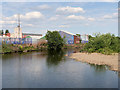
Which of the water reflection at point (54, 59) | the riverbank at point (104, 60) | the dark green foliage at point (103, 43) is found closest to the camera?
the riverbank at point (104, 60)

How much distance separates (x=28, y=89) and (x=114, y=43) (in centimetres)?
2351

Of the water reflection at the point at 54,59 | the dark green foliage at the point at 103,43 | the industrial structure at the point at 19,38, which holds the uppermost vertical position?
the industrial structure at the point at 19,38

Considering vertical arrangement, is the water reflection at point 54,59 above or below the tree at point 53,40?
below

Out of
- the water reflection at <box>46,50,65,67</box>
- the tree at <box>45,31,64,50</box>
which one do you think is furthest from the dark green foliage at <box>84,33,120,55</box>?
the tree at <box>45,31,64,50</box>

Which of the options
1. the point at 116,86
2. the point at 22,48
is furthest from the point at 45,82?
the point at 22,48

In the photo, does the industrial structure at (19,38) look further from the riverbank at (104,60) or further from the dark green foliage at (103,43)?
the riverbank at (104,60)

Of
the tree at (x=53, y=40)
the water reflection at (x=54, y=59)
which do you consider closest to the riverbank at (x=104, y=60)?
the water reflection at (x=54, y=59)

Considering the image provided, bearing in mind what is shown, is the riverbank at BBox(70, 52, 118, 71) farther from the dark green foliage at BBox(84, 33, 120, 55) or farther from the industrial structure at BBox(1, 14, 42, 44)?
the industrial structure at BBox(1, 14, 42, 44)

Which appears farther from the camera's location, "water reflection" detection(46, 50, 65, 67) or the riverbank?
"water reflection" detection(46, 50, 65, 67)

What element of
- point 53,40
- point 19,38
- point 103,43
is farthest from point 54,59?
point 19,38

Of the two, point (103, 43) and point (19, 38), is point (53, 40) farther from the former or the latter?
point (103, 43)

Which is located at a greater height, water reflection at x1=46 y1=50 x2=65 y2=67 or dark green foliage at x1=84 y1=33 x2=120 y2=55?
dark green foliage at x1=84 y1=33 x2=120 y2=55

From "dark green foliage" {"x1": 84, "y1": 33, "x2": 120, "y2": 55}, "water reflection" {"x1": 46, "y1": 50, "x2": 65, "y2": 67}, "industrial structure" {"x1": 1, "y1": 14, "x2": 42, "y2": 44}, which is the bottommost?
"water reflection" {"x1": 46, "y1": 50, "x2": 65, "y2": 67}

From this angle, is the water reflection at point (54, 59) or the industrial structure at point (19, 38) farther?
the industrial structure at point (19, 38)
